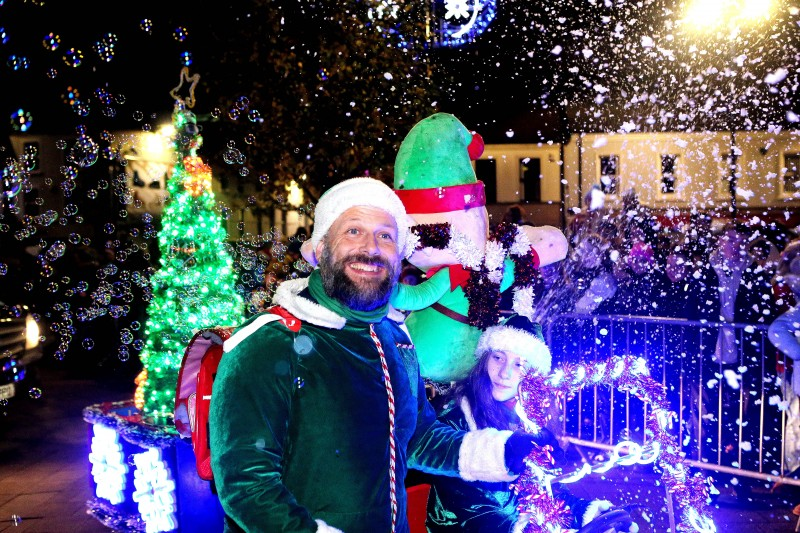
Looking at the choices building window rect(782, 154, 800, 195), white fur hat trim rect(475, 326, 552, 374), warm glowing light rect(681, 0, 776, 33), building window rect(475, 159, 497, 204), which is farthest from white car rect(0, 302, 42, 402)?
building window rect(782, 154, 800, 195)

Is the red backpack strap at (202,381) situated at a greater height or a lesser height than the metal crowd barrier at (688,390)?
greater

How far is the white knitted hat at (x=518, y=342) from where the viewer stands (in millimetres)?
3592

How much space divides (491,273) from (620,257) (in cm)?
433

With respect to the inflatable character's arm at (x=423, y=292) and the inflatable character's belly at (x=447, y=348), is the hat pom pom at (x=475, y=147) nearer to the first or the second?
the inflatable character's arm at (x=423, y=292)

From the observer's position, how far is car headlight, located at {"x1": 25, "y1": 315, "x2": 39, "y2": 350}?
29.2 ft

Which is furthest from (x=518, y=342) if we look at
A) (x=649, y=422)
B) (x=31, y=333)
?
(x=31, y=333)

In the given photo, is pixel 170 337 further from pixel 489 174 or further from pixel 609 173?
pixel 489 174

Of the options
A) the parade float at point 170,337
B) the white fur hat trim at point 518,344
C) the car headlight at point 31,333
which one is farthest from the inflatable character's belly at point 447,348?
the car headlight at point 31,333

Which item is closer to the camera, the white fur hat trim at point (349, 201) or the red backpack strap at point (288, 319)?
the red backpack strap at point (288, 319)

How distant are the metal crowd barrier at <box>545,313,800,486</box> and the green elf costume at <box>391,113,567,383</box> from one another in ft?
7.68

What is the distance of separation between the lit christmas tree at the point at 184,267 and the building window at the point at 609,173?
2153 cm

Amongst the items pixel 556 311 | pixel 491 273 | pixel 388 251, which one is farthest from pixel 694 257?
pixel 388 251

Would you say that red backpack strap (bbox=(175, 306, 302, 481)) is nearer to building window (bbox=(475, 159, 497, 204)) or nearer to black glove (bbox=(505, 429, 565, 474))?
black glove (bbox=(505, 429, 565, 474))

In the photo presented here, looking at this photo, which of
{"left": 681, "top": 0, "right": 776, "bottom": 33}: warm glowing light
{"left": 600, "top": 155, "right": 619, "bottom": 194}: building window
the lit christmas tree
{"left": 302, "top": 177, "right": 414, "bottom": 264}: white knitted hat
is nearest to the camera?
{"left": 302, "top": 177, "right": 414, "bottom": 264}: white knitted hat
